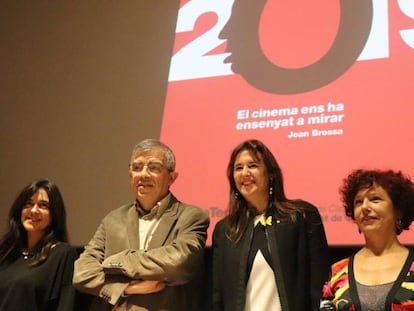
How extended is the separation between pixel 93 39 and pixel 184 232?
6.62 feet

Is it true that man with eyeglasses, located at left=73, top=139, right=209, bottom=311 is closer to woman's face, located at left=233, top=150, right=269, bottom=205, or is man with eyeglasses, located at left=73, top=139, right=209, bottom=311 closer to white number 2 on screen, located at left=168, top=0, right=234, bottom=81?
woman's face, located at left=233, top=150, right=269, bottom=205

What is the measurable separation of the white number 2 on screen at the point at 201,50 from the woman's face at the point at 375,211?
149 cm

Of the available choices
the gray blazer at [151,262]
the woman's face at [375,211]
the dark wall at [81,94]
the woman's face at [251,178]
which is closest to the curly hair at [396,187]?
the woman's face at [375,211]

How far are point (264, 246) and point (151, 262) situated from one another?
18.5 inches

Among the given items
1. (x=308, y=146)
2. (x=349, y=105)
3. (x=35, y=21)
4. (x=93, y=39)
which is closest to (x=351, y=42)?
(x=349, y=105)

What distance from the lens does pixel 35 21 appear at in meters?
4.59

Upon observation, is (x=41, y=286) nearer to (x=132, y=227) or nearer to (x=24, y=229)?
(x=24, y=229)

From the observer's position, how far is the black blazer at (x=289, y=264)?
8.02 ft

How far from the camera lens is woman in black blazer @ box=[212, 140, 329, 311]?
97.0 inches

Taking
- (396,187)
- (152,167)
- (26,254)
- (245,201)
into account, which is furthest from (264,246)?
(26,254)

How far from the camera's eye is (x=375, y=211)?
7.52ft

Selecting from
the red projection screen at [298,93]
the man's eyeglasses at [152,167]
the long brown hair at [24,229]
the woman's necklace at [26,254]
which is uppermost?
the red projection screen at [298,93]

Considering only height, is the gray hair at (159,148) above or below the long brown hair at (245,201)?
above

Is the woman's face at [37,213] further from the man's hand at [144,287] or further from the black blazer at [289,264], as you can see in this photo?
the black blazer at [289,264]
